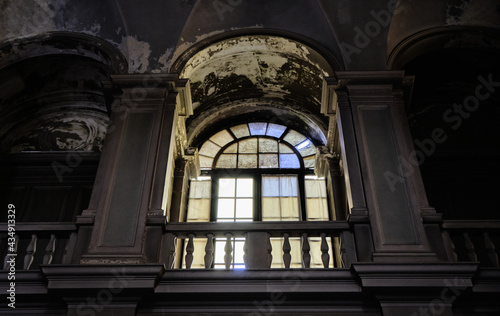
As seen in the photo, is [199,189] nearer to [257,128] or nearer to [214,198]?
[214,198]

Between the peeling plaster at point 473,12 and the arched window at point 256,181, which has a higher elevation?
the peeling plaster at point 473,12

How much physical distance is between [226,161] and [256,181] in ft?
2.42

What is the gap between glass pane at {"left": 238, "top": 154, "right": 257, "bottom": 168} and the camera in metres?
8.92

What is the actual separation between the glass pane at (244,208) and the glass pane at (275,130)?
1627 mm

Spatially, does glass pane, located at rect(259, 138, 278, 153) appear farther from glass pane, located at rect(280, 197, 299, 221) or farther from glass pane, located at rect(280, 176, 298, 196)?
glass pane, located at rect(280, 197, 299, 221)

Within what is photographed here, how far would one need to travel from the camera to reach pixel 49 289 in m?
5.17

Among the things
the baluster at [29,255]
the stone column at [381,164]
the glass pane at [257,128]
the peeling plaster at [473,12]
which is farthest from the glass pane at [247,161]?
the baluster at [29,255]

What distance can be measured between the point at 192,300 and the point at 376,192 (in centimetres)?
247

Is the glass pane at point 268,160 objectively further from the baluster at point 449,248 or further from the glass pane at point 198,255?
the baluster at point 449,248

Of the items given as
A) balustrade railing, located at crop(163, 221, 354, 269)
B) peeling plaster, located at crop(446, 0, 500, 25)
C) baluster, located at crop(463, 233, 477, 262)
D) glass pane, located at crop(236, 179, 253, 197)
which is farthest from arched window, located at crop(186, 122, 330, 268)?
peeling plaster, located at crop(446, 0, 500, 25)

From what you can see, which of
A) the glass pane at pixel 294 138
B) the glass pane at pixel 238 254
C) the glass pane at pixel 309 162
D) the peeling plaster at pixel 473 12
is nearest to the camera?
the glass pane at pixel 238 254

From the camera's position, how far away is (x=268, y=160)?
9.00 metres

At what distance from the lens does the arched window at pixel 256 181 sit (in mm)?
8158

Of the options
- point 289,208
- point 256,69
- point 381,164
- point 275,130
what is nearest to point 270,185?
point 289,208
